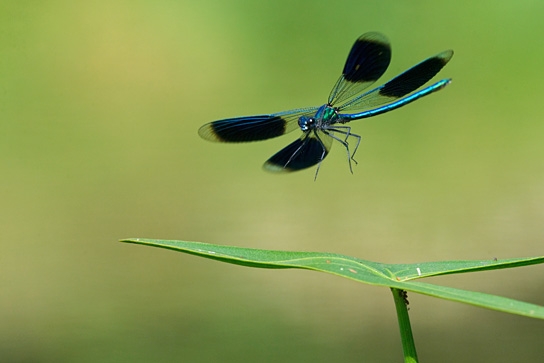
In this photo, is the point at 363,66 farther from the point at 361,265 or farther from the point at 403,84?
the point at 361,265

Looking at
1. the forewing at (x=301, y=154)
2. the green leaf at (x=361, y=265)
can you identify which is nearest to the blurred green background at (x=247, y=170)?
the forewing at (x=301, y=154)

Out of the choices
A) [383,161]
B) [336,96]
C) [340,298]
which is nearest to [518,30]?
[383,161]

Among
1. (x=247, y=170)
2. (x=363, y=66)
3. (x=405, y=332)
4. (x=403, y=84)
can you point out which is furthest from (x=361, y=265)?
(x=247, y=170)

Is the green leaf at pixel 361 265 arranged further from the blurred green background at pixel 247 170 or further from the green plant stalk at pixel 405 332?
the blurred green background at pixel 247 170

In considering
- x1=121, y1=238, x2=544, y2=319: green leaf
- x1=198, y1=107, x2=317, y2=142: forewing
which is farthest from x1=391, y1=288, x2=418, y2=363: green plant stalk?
x1=198, y1=107, x2=317, y2=142: forewing

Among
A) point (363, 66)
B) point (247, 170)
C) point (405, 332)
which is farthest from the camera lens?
point (247, 170)

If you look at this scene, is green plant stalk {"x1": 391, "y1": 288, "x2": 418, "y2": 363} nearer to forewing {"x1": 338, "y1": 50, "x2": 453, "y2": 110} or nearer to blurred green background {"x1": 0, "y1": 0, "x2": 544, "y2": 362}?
forewing {"x1": 338, "y1": 50, "x2": 453, "y2": 110}
